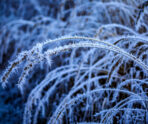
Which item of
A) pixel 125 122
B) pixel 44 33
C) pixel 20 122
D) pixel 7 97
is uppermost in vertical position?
pixel 44 33

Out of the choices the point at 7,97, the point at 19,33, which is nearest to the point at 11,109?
the point at 7,97

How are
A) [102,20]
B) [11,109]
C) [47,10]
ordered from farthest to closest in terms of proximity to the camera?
[47,10], [102,20], [11,109]

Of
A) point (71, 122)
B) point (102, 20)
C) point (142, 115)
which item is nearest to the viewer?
point (142, 115)

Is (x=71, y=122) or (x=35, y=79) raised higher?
(x=35, y=79)

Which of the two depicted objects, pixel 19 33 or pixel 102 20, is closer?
pixel 102 20

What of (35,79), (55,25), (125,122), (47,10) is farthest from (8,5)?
(125,122)

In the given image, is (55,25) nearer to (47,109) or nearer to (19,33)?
(19,33)

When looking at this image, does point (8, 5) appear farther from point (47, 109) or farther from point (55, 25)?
point (47, 109)
